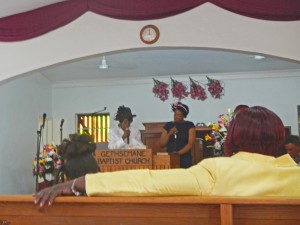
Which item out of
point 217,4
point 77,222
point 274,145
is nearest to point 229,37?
point 217,4

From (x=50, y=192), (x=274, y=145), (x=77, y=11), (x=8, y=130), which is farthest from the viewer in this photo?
(x=8, y=130)

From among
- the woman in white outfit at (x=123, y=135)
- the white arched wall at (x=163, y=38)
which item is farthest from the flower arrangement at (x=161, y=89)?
the white arched wall at (x=163, y=38)

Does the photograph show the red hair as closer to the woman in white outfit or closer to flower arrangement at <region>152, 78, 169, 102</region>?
the woman in white outfit

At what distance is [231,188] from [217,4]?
3254mm

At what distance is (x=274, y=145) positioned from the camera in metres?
1.40

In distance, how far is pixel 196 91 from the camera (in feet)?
27.4

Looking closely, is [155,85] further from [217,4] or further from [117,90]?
[217,4]

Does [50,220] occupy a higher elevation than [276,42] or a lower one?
lower

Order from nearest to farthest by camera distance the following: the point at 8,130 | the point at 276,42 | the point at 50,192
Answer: the point at 50,192 → the point at 276,42 → the point at 8,130

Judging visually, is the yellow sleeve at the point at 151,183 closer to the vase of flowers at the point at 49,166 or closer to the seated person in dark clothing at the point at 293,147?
the seated person in dark clothing at the point at 293,147

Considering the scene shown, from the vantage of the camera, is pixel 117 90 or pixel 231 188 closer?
pixel 231 188

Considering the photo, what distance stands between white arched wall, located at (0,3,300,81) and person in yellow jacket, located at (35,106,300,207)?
9.57 ft

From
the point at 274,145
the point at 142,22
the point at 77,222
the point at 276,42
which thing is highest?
the point at 142,22

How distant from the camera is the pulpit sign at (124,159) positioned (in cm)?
390
